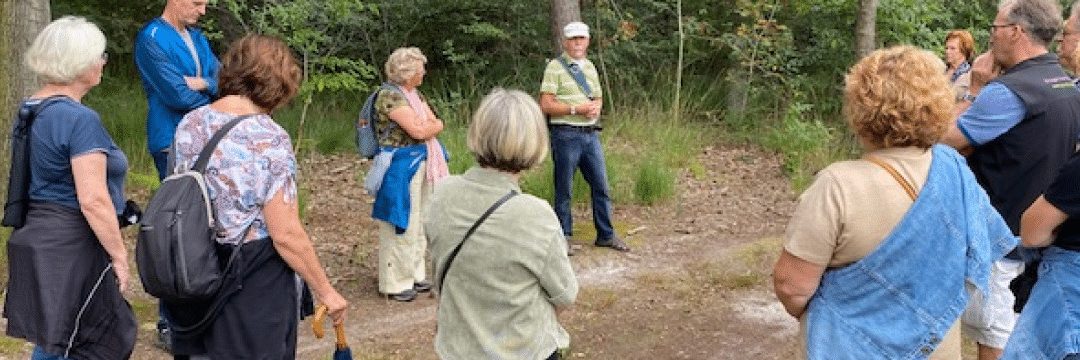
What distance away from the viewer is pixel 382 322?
5949 mm

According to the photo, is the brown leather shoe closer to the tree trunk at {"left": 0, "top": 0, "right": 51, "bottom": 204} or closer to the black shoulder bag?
the tree trunk at {"left": 0, "top": 0, "right": 51, "bottom": 204}

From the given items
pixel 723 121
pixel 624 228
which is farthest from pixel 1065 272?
pixel 723 121

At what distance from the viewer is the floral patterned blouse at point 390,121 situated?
5988mm

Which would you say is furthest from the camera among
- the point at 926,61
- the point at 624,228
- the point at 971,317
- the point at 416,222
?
the point at 624,228

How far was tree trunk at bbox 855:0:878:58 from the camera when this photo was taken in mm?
11398

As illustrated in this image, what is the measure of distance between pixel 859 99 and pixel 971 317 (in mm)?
1973

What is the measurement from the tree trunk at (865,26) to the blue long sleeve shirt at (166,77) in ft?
26.6

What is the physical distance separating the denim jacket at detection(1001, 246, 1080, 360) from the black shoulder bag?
3.41 m

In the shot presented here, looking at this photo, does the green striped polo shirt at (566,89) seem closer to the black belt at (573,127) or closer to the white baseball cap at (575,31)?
the black belt at (573,127)

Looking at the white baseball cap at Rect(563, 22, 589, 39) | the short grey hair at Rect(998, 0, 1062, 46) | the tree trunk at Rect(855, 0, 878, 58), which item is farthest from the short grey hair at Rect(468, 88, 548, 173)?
the tree trunk at Rect(855, 0, 878, 58)

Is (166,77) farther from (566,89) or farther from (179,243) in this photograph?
(566,89)

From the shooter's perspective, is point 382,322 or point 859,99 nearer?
point 859,99

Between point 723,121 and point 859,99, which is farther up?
point 859,99

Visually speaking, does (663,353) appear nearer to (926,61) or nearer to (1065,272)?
(1065,272)
